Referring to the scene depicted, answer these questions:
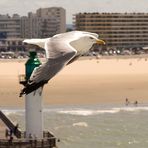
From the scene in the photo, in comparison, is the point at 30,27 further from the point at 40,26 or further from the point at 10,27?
the point at 10,27

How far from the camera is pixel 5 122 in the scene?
76.3ft

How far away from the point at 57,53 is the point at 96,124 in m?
21.2

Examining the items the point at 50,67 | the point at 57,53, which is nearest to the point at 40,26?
the point at 57,53

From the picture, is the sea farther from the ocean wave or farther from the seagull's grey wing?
the seagull's grey wing

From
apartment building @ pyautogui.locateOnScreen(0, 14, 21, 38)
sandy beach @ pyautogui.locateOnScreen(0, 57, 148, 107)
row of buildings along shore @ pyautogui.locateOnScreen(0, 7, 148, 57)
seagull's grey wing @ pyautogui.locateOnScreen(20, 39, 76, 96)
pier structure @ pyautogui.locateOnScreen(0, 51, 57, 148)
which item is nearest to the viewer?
seagull's grey wing @ pyautogui.locateOnScreen(20, 39, 76, 96)

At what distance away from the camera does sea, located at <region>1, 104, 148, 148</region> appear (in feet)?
83.7

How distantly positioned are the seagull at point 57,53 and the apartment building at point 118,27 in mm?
142600

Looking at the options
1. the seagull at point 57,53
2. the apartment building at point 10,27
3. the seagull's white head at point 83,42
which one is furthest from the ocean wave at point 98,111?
the apartment building at point 10,27

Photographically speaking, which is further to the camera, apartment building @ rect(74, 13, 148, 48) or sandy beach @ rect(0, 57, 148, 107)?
apartment building @ rect(74, 13, 148, 48)

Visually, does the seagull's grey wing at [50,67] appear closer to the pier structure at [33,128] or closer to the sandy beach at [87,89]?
the pier structure at [33,128]

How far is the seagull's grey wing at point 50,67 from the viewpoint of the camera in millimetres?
10219

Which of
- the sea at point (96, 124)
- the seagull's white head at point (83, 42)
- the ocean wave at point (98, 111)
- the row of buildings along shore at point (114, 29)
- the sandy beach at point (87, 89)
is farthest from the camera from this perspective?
the row of buildings along shore at point (114, 29)

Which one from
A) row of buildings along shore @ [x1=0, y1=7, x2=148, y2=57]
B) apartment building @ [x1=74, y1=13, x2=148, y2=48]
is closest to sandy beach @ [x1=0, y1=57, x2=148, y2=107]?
row of buildings along shore @ [x1=0, y1=7, x2=148, y2=57]

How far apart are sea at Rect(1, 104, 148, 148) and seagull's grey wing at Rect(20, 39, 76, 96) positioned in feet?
44.6
